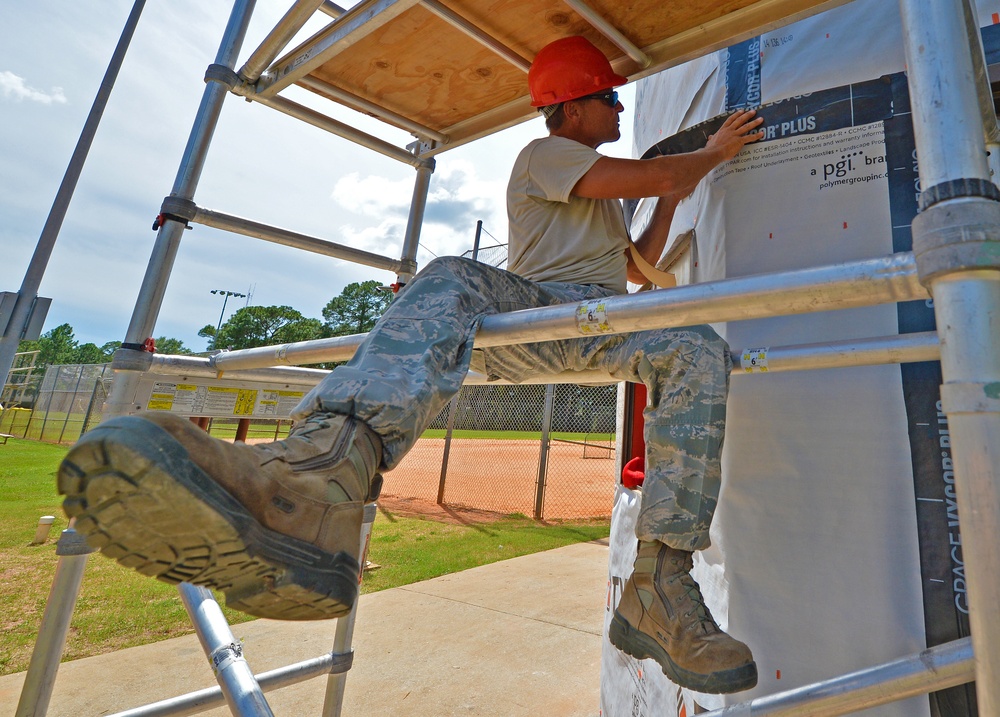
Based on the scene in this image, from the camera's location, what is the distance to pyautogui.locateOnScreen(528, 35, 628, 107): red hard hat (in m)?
1.97

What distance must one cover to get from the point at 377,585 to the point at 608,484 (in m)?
9.81

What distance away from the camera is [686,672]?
1177mm

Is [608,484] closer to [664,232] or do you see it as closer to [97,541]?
[664,232]

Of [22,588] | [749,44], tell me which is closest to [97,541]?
[749,44]

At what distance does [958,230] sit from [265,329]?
72854mm

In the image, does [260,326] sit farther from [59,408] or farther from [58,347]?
[59,408]

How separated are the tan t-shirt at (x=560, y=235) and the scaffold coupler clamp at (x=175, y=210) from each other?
47.7 inches

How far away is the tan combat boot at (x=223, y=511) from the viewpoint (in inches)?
34.6

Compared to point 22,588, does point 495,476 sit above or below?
above

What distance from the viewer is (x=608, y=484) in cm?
1504

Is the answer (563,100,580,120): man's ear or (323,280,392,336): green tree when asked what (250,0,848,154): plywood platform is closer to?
(563,100,580,120): man's ear

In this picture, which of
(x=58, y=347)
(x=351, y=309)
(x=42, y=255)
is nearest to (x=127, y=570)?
(x=42, y=255)

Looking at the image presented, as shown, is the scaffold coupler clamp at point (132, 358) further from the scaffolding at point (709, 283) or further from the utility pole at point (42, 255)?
the utility pole at point (42, 255)

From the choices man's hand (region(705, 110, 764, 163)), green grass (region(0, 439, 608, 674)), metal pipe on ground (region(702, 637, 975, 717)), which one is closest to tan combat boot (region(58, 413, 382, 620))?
metal pipe on ground (region(702, 637, 975, 717))
